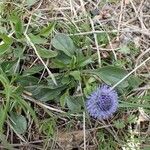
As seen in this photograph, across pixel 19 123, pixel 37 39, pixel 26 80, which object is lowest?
pixel 19 123

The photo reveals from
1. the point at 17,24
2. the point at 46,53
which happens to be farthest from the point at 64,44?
the point at 17,24

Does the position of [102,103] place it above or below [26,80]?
below

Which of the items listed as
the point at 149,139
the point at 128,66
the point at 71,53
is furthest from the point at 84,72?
the point at 149,139

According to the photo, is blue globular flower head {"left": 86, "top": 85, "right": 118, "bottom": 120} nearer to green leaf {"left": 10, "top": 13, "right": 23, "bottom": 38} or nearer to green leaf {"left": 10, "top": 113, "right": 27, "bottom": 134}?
green leaf {"left": 10, "top": 113, "right": 27, "bottom": 134}

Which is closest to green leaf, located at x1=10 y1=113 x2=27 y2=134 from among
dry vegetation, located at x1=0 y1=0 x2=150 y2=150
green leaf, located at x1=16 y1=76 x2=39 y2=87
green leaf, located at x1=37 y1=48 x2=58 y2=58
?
dry vegetation, located at x1=0 y1=0 x2=150 y2=150

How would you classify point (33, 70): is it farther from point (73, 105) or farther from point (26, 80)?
point (73, 105)

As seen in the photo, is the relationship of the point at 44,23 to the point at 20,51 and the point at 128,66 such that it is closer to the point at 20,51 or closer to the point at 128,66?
the point at 20,51

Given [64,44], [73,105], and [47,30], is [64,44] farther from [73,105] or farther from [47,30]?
[73,105]
